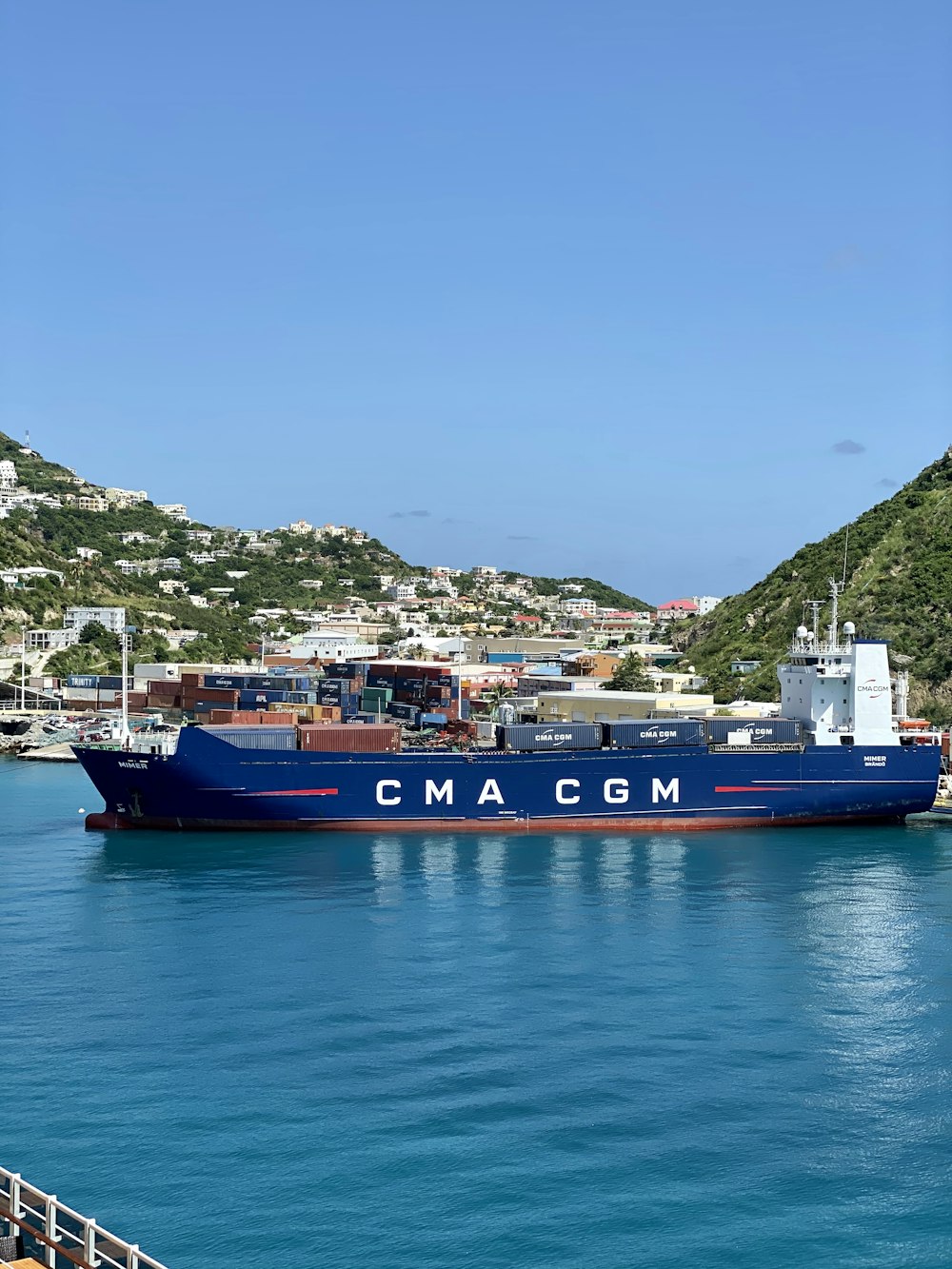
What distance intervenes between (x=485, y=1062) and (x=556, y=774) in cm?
2047

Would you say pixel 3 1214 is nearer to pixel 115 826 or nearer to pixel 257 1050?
pixel 257 1050

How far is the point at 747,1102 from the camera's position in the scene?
19.0 meters

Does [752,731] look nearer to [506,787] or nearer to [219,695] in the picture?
[506,787]

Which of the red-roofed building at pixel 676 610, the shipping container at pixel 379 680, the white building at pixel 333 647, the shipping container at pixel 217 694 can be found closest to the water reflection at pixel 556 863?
the shipping container at pixel 217 694

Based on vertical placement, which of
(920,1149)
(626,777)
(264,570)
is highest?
(264,570)

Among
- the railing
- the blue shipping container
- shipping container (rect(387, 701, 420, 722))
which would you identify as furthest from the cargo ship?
the blue shipping container

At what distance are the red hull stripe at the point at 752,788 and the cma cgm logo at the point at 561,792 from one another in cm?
137

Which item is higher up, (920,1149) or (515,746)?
(515,746)

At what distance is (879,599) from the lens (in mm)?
75500

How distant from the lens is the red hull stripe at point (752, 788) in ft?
136

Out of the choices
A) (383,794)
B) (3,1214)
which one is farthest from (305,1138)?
(383,794)

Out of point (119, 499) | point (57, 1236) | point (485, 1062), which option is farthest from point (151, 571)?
point (57, 1236)

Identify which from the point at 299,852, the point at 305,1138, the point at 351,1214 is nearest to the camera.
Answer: the point at 351,1214

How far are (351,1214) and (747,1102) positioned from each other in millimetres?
6237
